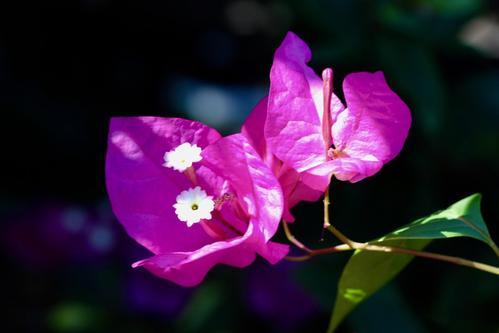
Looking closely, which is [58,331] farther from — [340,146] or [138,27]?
[340,146]

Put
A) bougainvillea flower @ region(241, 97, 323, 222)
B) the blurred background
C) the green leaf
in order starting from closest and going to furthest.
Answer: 1. the green leaf
2. bougainvillea flower @ region(241, 97, 323, 222)
3. the blurred background

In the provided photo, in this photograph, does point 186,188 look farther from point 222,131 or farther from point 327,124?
point 222,131

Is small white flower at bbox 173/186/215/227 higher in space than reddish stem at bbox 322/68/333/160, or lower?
lower

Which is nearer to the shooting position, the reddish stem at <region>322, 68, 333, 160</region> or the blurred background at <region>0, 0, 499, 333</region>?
the reddish stem at <region>322, 68, 333, 160</region>

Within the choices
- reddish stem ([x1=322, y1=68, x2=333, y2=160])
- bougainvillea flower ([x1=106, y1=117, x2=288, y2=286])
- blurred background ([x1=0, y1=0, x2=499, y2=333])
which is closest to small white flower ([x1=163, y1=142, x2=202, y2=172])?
bougainvillea flower ([x1=106, y1=117, x2=288, y2=286])

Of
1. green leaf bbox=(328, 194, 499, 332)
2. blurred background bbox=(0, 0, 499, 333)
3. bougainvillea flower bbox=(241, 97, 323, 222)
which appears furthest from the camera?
blurred background bbox=(0, 0, 499, 333)

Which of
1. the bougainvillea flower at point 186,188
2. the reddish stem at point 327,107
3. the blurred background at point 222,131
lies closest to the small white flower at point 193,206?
the bougainvillea flower at point 186,188

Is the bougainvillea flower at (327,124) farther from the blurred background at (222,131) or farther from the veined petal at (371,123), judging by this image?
the blurred background at (222,131)

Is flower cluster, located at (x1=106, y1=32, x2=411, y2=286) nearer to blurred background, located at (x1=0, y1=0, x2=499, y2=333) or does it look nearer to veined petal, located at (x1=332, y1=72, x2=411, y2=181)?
veined petal, located at (x1=332, y1=72, x2=411, y2=181)
